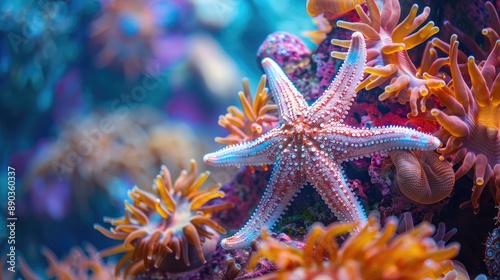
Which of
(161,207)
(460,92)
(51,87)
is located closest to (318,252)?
(460,92)

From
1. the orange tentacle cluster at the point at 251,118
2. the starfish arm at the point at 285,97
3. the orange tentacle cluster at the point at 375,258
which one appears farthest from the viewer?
the orange tentacle cluster at the point at 251,118

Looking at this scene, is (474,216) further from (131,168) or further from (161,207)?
(131,168)

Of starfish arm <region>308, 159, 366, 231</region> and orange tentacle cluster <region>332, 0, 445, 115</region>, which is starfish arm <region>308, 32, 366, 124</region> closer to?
orange tentacle cluster <region>332, 0, 445, 115</region>

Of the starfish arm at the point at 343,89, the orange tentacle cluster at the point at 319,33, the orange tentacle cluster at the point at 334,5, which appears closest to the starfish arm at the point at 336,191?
the starfish arm at the point at 343,89

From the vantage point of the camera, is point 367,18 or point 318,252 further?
point 367,18

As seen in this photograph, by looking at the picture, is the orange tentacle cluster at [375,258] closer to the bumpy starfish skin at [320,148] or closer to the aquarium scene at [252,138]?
the aquarium scene at [252,138]

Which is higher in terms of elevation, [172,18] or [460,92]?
[172,18]
